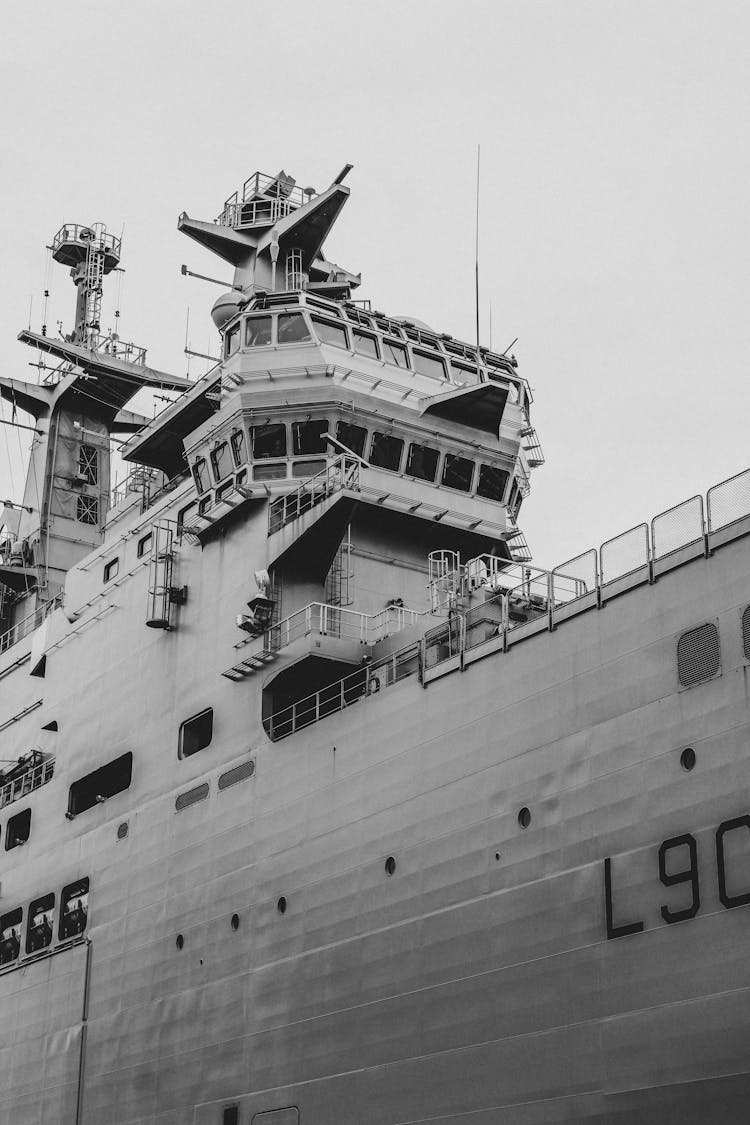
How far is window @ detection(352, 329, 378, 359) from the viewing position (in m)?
35.8

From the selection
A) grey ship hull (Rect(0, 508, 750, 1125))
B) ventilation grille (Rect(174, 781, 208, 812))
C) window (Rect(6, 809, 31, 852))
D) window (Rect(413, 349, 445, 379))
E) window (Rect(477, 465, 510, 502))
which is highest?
window (Rect(413, 349, 445, 379))

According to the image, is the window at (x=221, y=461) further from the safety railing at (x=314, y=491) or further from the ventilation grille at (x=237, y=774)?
the ventilation grille at (x=237, y=774)

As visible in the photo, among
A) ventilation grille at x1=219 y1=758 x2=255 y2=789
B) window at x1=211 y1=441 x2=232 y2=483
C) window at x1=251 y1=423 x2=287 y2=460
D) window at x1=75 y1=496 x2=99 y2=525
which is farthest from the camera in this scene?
window at x1=75 y1=496 x2=99 y2=525

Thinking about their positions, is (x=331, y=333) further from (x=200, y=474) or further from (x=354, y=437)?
(x=200, y=474)

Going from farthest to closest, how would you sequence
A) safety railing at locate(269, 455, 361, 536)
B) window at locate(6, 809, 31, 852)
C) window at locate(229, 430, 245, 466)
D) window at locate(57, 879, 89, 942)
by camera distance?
window at locate(6, 809, 31, 852)
window at locate(57, 879, 89, 942)
window at locate(229, 430, 245, 466)
safety railing at locate(269, 455, 361, 536)

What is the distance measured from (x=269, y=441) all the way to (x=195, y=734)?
23.3 feet

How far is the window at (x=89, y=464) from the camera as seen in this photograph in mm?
52562

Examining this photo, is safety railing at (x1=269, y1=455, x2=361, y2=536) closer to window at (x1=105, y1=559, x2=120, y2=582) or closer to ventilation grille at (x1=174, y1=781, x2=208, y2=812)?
ventilation grille at (x1=174, y1=781, x2=208, y2=812)

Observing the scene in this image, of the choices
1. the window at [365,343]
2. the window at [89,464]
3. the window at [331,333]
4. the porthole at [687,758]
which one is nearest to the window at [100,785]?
the window at [331,333]

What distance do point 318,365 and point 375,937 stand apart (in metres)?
13.9

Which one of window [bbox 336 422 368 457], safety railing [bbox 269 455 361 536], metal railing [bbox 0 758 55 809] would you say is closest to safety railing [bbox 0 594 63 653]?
metal railing [bbox 0 758 55 809]

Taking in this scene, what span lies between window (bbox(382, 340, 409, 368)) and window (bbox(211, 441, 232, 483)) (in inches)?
180

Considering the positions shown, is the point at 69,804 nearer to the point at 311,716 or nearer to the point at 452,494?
the point at 311,716

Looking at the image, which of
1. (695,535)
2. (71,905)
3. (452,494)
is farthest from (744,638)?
(71,905)
